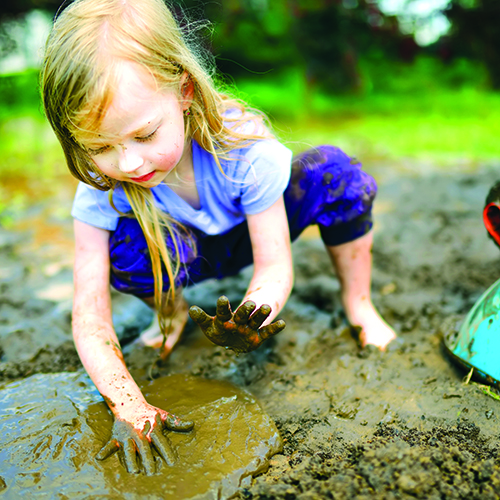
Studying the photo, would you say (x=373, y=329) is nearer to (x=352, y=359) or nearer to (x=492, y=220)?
(x=352, y=359)

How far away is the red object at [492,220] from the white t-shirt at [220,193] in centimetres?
60

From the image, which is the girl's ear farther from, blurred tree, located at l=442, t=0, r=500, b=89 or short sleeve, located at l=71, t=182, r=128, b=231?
blurred tree, located at l=442, t=0, r=500, b=89

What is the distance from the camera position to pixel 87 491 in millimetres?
1135

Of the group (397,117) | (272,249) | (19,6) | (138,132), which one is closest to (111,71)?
(138,132)

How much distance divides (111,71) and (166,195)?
0.46 meters

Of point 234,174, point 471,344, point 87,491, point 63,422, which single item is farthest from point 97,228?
point 471,344

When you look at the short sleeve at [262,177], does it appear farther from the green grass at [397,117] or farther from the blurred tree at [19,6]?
the blurred tree at [19,6]

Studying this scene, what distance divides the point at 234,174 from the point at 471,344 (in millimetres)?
870

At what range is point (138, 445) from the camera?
122 cm

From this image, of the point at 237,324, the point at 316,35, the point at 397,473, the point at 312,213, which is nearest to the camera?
the point at 397,473

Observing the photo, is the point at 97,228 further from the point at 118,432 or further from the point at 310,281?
the point at 310,281

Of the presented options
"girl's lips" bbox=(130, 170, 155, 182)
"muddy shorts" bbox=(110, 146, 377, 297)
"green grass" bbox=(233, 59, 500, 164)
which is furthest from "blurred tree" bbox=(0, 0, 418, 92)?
"girl's lips" bbox=(130, 170, 155, 182)

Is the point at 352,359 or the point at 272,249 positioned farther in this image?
the point at 352,359

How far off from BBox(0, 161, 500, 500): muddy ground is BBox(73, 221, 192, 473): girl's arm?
0.26m
